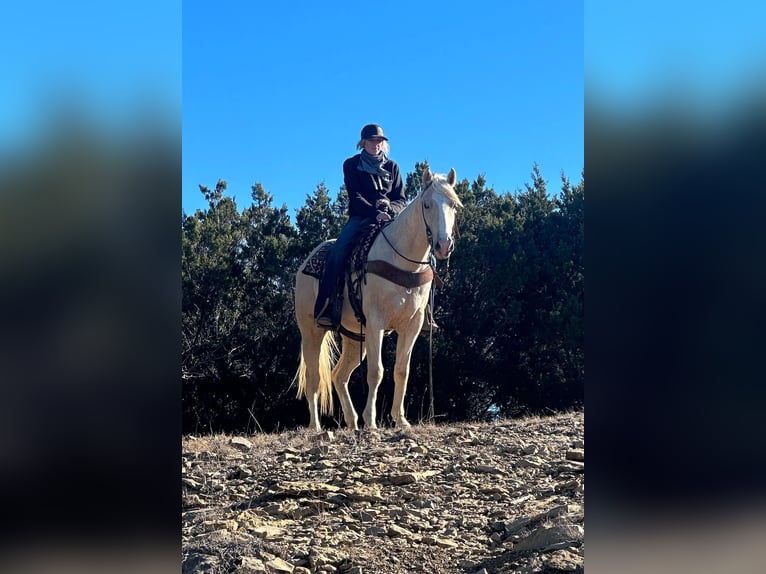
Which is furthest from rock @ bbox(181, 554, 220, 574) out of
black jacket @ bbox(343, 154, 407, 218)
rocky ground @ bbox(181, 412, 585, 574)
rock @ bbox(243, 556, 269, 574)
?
black jacket @ bbox(343, 154, 407, 218)

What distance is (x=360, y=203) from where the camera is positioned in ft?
25.8

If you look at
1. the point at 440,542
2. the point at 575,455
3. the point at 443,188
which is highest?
the point at 443,188

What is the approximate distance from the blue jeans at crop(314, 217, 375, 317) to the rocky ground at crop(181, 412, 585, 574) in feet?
5.82

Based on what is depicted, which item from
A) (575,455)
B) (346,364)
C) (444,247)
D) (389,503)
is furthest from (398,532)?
(346,364)

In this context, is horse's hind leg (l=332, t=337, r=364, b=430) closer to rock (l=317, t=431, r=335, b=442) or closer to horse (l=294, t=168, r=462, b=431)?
horse (l=294, t=168, r=462, b=431)

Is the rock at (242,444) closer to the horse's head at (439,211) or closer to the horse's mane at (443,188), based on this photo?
the horse's head at (439,211)

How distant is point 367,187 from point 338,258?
838 millimetres

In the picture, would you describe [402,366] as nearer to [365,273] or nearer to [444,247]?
[365,273]
